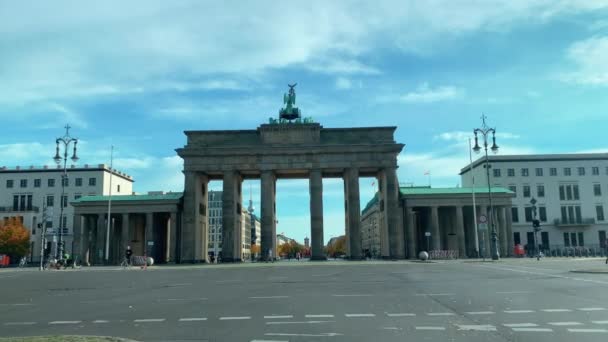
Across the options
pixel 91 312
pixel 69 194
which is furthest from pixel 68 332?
pixel 69 194

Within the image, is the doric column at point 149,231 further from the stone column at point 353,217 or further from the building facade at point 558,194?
the building facade at point 558,194

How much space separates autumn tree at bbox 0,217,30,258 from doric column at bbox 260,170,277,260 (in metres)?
47.7

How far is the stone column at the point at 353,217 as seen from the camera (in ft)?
247

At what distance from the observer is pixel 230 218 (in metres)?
77.4

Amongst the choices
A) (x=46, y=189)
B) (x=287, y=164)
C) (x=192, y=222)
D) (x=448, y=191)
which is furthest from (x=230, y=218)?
(x=46, y=189)

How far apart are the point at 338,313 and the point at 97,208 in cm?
7463

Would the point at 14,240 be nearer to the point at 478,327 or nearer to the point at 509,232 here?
the point at 509,232

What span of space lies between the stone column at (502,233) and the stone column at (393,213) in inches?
601

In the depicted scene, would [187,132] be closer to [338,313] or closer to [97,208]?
[97,208]

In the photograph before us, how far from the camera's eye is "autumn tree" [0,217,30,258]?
299 ft

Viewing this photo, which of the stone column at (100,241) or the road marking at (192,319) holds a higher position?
the stone column at (100,241)

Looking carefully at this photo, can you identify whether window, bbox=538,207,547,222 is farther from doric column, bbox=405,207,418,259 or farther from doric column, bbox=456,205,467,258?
doric column, bbox=405,207,418,259

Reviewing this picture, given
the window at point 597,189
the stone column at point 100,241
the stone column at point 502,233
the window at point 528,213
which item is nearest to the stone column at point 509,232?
the stone column at point 502,233

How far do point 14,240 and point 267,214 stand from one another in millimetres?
49049
